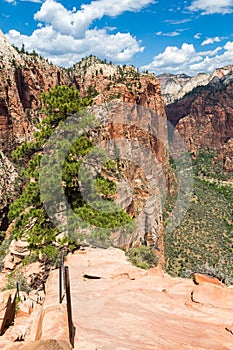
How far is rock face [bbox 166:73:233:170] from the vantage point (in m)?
157

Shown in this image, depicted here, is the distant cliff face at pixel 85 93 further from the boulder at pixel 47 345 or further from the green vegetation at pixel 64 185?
the boulder at pixel 47 345

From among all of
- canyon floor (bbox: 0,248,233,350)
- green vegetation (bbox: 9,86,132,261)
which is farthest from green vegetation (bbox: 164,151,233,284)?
canyon floor (bbox: 0,248,233,350)

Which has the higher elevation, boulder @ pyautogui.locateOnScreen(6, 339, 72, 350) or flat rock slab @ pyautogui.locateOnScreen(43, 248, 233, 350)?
boulder @ pyautogui.locateOnScreen(6, 339, 72, 350)

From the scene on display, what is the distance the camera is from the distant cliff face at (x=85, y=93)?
1646 inches

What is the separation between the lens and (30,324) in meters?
8.46

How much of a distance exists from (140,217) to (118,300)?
26911 millimetres

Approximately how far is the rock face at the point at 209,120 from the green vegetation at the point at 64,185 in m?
142

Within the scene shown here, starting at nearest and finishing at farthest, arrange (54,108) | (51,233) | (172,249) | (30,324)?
(30,324), (51,233), (54,108), (172,249)

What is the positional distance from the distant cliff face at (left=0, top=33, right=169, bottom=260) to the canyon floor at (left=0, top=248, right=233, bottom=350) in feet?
48.2

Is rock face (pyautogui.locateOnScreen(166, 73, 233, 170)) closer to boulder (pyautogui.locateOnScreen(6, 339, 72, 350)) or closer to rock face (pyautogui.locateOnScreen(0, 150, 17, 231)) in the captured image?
rock face (pyautogui.locateOnScreen(0, 150, 17, 231))

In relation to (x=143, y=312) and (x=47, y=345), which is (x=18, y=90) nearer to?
(x=143, y=312)

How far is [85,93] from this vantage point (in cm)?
5841

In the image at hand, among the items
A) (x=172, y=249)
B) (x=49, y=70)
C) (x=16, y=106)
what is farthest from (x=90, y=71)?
(x=172, y=249)

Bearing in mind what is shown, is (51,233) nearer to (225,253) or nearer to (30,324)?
(30,324)
